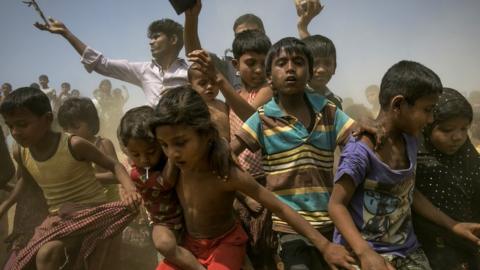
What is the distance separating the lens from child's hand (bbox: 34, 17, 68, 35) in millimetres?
4638

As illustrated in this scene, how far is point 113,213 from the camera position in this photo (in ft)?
10.6

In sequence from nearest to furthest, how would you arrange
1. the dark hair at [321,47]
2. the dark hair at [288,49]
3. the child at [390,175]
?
1. the child at [390,175]
2. the dark hair at [288,49]
3. the dark hair at [321,47]

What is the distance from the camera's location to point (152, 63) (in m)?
4.91

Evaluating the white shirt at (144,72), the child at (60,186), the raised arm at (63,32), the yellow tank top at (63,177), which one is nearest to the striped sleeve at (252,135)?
the child at (60,186)

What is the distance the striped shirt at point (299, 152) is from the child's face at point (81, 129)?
9.19 feet

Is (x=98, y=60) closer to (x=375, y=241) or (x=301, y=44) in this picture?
(x=301, y=44)

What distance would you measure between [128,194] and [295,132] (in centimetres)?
141

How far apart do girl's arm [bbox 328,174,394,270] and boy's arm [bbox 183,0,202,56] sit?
69.4 inches

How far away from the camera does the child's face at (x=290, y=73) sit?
2.65 metres

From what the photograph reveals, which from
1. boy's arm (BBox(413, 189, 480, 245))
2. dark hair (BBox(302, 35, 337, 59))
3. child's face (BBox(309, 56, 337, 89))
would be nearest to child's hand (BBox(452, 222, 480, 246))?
boy's arm (BBox(413, 189, 480, 245))

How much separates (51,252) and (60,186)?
2.17 ft

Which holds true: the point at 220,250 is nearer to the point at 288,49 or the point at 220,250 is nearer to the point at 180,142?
the point at 180,142

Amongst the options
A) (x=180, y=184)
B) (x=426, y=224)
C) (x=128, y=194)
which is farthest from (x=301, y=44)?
(x=128, y=194)

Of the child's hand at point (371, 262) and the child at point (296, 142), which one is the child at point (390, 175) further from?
the child at point (296, 142)
